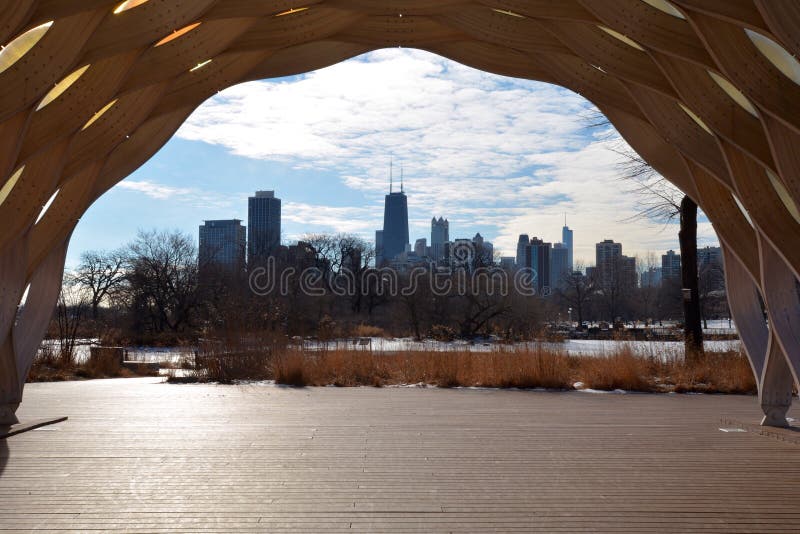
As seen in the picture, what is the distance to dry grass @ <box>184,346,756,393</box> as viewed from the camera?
44.5 feet

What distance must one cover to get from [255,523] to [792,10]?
514 centimetres

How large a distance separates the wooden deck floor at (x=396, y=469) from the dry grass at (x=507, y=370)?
246 centimetres

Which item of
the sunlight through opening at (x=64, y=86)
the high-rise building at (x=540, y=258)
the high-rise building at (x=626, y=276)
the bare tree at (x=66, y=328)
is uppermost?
the high-rise building at (x=540, y=258)

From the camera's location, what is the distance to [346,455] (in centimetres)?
738

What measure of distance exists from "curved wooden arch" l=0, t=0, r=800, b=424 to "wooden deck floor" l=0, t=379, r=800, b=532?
155 cm

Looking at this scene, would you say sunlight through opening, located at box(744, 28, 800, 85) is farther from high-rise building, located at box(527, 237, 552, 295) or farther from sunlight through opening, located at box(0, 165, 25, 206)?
high-rise building, located at box(527, 237, 552, 295)

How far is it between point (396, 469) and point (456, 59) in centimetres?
536

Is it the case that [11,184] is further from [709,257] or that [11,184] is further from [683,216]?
[709,257]

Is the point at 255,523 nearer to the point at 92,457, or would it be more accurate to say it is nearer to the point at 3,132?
the point at 92,457

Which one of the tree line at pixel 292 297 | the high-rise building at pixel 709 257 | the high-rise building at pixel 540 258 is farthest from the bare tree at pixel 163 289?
the high-rise building at pixel 540 258

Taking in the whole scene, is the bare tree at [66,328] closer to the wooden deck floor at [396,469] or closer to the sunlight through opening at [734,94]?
the wooden deck floor at [396,469]

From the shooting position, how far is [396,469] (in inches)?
266

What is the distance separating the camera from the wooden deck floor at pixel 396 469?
5.30 metres

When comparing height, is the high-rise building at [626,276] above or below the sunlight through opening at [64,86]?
above
